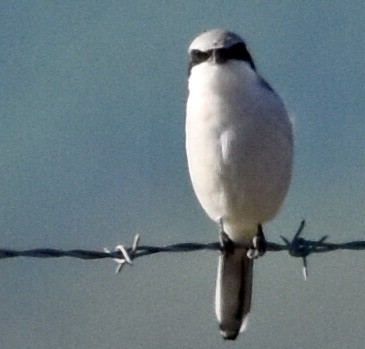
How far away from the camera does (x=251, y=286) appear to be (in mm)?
5734

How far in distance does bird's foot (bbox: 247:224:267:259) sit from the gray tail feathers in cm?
6

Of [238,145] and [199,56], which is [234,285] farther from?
[199,56]

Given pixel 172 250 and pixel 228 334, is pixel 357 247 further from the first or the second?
pixel 228 334

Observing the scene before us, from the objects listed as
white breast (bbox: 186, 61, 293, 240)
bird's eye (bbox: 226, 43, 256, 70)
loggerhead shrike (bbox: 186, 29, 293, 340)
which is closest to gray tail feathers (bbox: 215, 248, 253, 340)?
loggerhead shrike (bbox: 186, 29, 293, 340)

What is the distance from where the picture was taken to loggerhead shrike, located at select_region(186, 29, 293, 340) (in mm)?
5375

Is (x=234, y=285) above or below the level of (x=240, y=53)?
below

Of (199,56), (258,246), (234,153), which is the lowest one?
(258,246)

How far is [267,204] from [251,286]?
1.37ft

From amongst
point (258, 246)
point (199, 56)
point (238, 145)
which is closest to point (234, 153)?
point (238, 145)

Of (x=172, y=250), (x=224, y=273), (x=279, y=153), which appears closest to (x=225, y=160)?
(x=279, y=153)

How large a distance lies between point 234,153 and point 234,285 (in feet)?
2.34

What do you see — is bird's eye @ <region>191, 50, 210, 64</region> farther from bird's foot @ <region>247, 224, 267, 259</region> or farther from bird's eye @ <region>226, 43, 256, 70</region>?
bird's foot @ <region>247, 224, 267, 259</region>

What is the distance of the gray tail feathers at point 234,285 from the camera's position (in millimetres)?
5672

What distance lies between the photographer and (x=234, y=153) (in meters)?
5.35
